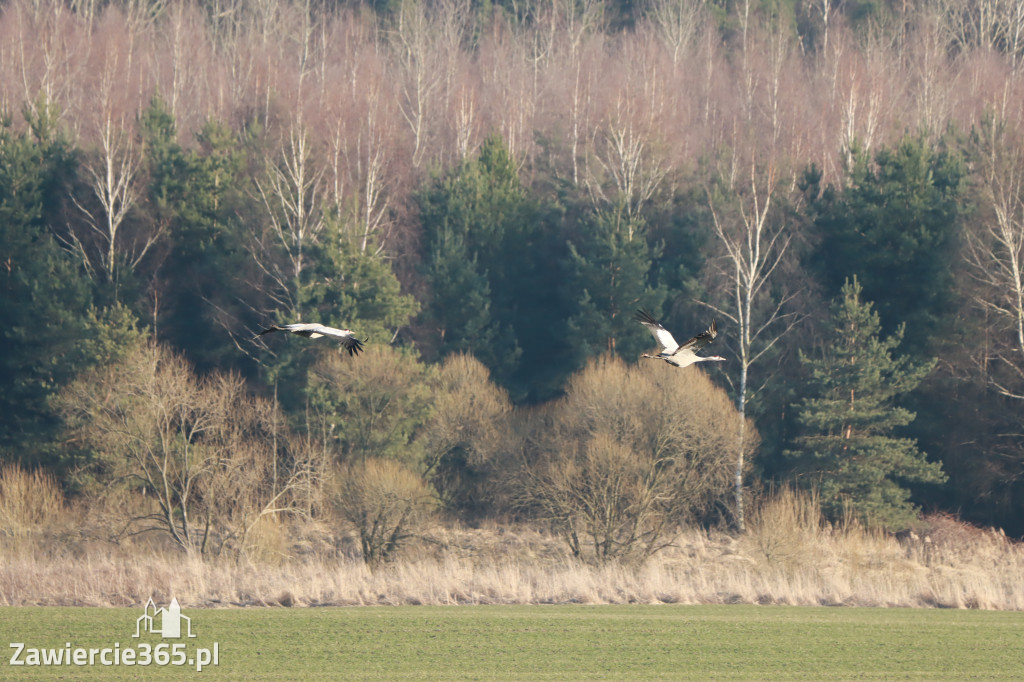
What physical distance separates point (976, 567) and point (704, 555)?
791 cm

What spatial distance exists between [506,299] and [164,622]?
28070 millimetres

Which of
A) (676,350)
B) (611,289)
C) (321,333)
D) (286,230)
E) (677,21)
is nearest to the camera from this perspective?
(321,333)

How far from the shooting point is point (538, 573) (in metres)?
35.3

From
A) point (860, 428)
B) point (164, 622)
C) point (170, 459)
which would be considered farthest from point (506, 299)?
point (164, 622)

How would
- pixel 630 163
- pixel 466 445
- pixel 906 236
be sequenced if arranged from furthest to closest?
pixel 630 163 < pixel 906 236 < pixel 466 445

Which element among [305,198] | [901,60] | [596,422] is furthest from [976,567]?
[901,60]

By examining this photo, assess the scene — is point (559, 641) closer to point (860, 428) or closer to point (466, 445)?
point (466, 445)

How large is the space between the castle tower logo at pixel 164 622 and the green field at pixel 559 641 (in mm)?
313

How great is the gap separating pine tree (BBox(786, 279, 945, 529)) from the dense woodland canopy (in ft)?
0.35

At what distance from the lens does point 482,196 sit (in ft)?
177

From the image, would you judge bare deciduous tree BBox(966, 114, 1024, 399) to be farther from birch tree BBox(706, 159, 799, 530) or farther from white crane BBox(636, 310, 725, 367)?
white crane BBox(636, 310, 725, 367)

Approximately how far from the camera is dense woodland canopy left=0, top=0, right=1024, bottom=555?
1631 inches

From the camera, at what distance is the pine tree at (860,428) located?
4134cm

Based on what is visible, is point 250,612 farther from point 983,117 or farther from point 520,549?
point 983,117
